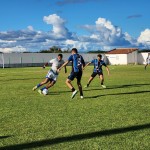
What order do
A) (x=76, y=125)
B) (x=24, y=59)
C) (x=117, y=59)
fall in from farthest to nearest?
(x=117, y=59)
(x=24, y=59)
(x=76, y=125)

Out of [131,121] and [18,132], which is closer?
[18,132]

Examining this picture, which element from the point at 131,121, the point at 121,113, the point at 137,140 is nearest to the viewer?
the point at 137,140

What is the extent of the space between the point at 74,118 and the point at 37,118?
0.97m

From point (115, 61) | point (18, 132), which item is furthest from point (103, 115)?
point (115, 61)

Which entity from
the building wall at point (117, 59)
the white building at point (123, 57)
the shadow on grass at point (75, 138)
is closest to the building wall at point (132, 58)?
the white building at point (123, 57)

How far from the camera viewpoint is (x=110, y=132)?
316 inches

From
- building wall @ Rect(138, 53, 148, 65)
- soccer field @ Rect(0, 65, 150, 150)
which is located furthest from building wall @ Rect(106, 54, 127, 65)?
soccer field @ Rect(0, 65, 150, 150)

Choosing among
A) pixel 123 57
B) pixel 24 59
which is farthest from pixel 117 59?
pixel 24 59

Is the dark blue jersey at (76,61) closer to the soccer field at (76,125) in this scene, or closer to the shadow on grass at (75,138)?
the soccer field at (76,125)

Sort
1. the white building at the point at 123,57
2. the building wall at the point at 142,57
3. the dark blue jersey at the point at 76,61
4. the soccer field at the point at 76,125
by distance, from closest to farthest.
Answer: the soccer field at the point at 76,125 < the dark blue jersey at the point at 76,61 < the white building at the point at 123,57 < the building wall at the point at 142,57

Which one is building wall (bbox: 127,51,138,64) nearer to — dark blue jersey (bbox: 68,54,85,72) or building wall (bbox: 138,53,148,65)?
building wall (bbox: 138,53,148,65)

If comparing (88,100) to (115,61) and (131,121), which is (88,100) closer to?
(131,121)

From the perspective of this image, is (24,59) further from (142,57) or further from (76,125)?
(76,125)

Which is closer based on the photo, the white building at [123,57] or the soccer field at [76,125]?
the soccer field at [76,125]
